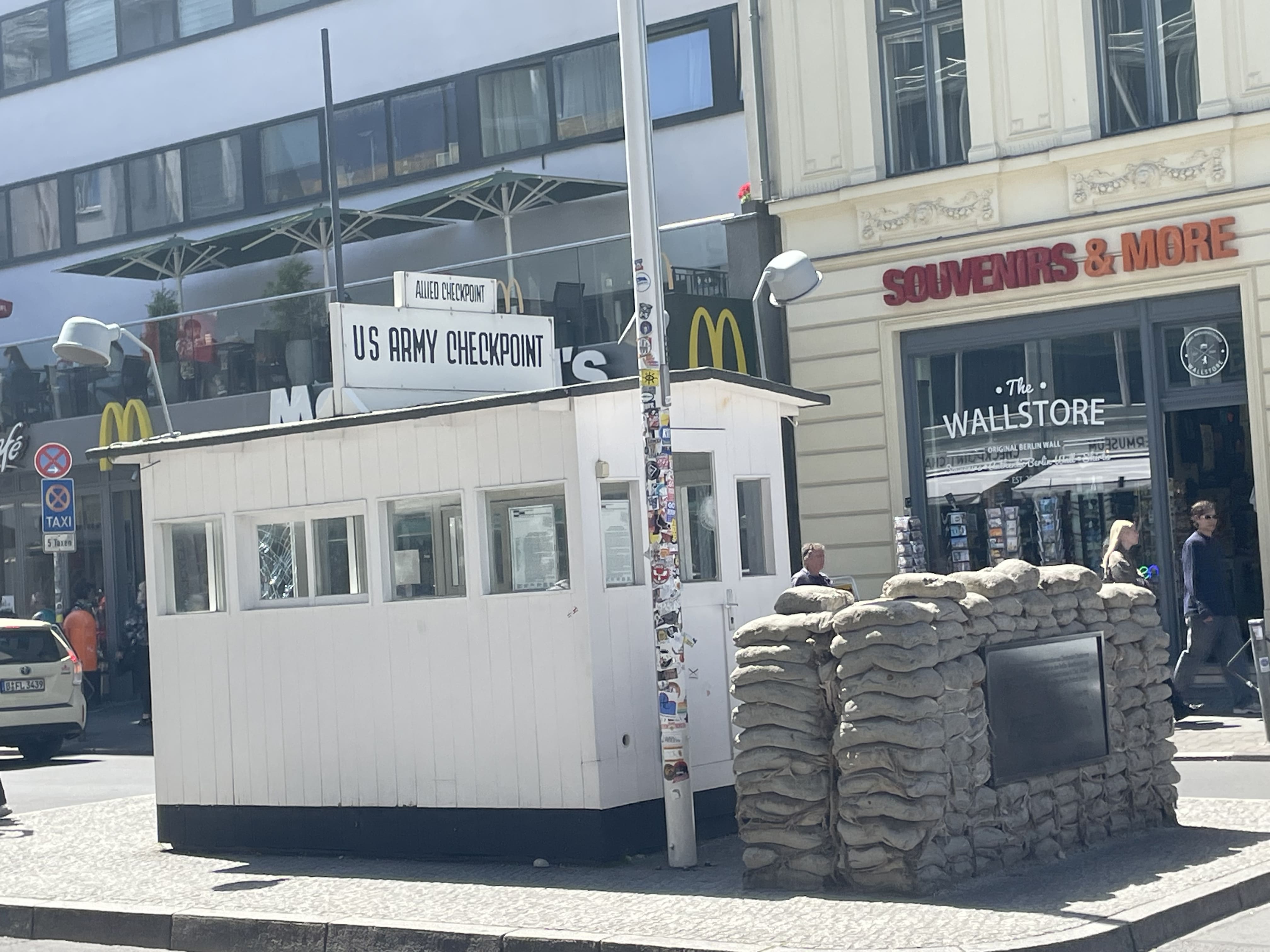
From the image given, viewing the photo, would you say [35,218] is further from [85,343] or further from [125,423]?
[85,343]

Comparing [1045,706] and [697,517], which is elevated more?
[697,517]

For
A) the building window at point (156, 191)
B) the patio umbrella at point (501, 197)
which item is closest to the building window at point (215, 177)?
the building window at point (156, 191)

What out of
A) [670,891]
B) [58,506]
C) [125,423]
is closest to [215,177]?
[125,423]

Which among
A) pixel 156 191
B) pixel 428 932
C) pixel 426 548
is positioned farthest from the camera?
pixel 156 191

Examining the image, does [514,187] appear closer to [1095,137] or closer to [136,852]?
[1095,137]

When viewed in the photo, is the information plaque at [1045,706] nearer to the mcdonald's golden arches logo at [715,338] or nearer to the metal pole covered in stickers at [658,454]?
the metal pole covered in stickers at [658,454]

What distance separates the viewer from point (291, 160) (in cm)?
2759

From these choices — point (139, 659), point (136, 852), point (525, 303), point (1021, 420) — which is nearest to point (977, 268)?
point (1021, 420)

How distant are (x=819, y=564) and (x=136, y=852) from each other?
5.30 meters

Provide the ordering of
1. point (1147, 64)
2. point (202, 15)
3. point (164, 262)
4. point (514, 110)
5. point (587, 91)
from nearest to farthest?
point (1147, 64), point (587, 91), point (514, 110), point (164, 262), point (202, 15)

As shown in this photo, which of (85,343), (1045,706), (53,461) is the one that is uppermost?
(85,343)

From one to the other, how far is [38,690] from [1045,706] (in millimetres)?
13976

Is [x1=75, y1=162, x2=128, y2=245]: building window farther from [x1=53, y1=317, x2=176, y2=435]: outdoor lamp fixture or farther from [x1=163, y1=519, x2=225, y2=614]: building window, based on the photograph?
[x1=163, y1=519, x2=225, y2=614]: building window

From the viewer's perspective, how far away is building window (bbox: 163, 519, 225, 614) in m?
11.5
